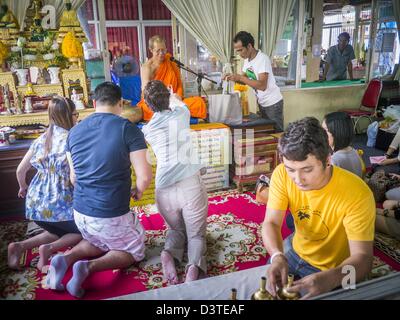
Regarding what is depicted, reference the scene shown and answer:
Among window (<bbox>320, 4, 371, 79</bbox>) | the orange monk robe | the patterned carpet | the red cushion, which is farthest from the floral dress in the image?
window (<bbox>320, 4, 371, 79</bbox>)

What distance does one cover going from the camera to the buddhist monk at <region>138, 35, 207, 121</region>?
10.7 ft

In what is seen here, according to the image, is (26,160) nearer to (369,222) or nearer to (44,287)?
(44,287)

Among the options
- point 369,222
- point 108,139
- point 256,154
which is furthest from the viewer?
point 256,154

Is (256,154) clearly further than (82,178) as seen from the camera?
Yes

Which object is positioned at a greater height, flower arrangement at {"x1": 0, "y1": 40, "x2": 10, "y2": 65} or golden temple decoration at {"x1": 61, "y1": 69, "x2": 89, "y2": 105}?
flower arrangement at {"x1": 0, "y1": 40, "x2": 10, "y2": 65}

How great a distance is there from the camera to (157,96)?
2.21 m

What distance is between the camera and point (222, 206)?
3.25m

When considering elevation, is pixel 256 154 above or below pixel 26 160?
below

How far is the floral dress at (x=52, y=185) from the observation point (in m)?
2.33

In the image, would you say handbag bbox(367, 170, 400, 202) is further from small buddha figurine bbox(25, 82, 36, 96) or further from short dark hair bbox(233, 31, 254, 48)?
small buddha figurine bbox(25, 82, 36, 96)

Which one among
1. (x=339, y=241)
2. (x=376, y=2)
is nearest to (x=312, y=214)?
(x=339, y=241)

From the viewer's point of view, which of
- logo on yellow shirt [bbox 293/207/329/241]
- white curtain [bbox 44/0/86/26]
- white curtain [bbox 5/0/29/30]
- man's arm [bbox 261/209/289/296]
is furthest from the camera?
white curtain [bbox 44/0/86/26]

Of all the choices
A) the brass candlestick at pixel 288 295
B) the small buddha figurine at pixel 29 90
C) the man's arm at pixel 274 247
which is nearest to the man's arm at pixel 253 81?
the small buddha figurine at pixel 29 90

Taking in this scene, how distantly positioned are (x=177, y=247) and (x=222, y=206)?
0.99 m
